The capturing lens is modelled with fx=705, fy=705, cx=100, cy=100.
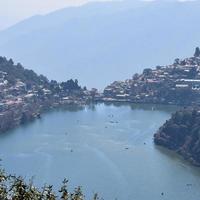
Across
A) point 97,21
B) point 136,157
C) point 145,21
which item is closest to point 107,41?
point 145,21

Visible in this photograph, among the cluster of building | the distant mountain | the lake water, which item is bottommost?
the lake water

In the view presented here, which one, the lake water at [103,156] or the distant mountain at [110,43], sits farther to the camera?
the distant mountain at [110,43]

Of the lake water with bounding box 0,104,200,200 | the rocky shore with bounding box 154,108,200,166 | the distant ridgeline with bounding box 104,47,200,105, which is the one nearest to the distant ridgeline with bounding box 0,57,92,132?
the lake water with bounding box 0,104,200,200

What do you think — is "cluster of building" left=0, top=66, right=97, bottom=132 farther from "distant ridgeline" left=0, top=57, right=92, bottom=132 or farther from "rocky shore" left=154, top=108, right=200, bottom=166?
"rocky shore" left=154, top=108, right=200, bottom=166

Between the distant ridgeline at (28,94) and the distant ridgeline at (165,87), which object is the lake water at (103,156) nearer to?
the distant ridgeline at (28,94)

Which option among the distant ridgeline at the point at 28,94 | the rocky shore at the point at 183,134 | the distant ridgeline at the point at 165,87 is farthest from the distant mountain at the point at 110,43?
the rocky shore at the point at 183,134

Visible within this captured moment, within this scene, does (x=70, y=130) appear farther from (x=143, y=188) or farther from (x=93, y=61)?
(x=93, y=61)
